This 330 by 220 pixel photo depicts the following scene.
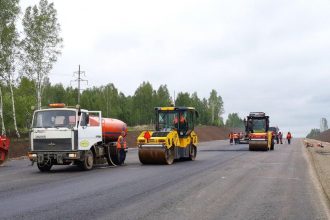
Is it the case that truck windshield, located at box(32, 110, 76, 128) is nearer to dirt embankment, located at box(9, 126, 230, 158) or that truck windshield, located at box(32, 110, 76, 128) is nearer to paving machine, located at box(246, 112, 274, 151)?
dirt embankment, located at box(9, 126, 230, 158)

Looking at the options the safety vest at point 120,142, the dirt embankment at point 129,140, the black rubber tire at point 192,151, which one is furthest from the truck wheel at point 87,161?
the dirt embankment at point 129,140

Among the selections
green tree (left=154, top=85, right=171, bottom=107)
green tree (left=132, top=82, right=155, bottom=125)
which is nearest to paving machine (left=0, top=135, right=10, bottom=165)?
green tree (left=132, top=82, right=155, bottom=125)

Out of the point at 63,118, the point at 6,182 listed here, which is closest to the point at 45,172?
the point at 63,118

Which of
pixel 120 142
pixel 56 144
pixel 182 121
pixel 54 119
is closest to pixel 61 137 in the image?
pixel 56 144

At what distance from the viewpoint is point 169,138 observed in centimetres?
2112

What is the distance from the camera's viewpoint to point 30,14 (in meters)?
44.2

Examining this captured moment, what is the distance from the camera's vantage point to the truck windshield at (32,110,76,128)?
58.2ft

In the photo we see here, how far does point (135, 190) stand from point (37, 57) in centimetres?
3354

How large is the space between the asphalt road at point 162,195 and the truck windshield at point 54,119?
1893 mm

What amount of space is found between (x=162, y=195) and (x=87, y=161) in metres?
7.68

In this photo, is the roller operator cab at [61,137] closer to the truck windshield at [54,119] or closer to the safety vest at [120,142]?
the truck windshield at [54,119]

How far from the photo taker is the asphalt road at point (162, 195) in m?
9.22

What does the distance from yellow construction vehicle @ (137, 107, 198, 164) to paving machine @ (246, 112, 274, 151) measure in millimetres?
11642

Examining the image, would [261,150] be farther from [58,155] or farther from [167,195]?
[167,195]
